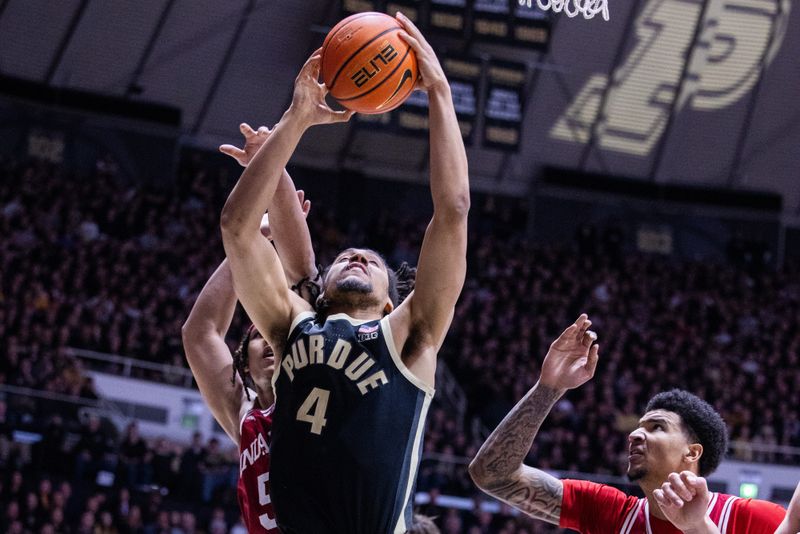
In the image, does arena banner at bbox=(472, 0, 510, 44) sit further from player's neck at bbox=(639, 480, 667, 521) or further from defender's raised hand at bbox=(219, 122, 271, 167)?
player's neck at bbox=(639, 480, 667, 521)

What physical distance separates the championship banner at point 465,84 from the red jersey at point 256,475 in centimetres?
1465

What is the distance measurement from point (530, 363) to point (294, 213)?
47.7 feet

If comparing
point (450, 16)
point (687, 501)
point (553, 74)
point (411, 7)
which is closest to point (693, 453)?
point (687, 501)

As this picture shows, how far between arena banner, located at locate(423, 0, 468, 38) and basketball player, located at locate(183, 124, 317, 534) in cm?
1402

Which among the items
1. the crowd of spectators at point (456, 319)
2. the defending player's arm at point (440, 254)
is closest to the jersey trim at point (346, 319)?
the defending player's arm at point (440, 254)

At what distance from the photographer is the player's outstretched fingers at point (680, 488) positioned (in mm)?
3598

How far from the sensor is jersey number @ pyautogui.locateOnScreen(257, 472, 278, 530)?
14.0ft

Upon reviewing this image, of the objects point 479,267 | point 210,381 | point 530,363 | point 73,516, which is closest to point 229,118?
point 479,267

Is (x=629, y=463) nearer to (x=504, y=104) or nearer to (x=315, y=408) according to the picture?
(x=315, y=408)

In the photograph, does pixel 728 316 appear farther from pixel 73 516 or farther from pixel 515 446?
pixel 515 446

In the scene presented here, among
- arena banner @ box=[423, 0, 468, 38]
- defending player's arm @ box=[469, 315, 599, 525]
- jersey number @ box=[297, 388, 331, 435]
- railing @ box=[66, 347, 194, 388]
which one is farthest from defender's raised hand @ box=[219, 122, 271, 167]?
arena banner @ box=[423, 0, 468, 38]

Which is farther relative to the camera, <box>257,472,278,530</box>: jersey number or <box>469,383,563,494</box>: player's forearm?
<box>469,383,563,494</box>: player's forearm

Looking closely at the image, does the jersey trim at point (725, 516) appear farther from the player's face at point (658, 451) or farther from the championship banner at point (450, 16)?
the championship banner at point (450, 16)

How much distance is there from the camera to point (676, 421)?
4.54 metres
